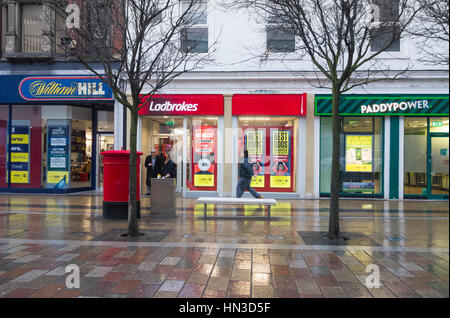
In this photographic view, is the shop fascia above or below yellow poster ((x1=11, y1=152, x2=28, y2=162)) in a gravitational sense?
above

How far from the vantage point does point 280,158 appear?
50.1ft

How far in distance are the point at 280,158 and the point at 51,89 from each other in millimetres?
9388

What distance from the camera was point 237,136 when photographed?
1517 cm

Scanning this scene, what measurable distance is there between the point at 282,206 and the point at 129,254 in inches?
271

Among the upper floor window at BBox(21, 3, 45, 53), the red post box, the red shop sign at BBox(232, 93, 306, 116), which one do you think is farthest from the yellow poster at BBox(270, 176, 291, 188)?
the upper floor window at BBox(21, 3, 45, 53)

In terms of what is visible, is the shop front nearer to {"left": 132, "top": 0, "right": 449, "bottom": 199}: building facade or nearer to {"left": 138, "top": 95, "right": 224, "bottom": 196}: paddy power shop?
{"left": 138, "top": 95, "right": 224, "bottom": 196}: paddy power shop

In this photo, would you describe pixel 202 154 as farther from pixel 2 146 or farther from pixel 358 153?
pixel 2 146

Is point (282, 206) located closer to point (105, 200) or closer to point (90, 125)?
point (105, 200)

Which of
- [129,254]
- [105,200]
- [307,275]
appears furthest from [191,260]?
[105,200]

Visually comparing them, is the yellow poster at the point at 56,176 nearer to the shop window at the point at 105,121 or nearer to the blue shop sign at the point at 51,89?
the shop window at the point at 105,121

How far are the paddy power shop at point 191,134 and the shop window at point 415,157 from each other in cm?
698

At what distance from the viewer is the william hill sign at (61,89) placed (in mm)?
15266

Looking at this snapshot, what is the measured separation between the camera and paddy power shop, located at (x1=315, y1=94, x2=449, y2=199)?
14.4 meters

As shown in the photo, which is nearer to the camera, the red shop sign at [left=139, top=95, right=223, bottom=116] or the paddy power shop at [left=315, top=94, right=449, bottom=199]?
the paddy power shop at [left=315, top=94, right=449, bottom=199]
